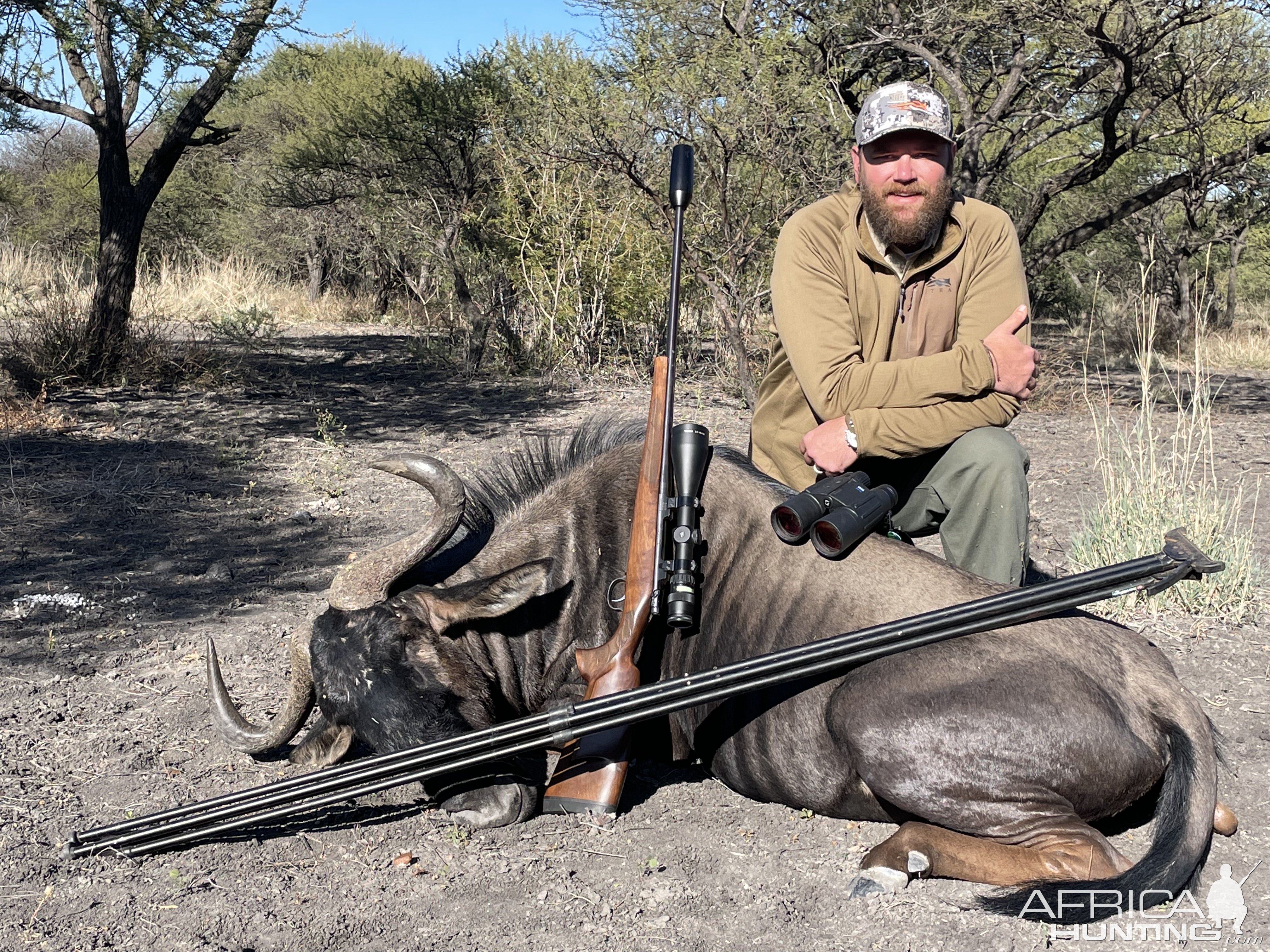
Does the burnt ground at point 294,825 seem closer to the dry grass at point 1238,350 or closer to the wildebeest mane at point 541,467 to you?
the wildebeest mane at point 541,467

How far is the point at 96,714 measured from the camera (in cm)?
409

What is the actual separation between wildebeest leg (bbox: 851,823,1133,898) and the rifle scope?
87 cm

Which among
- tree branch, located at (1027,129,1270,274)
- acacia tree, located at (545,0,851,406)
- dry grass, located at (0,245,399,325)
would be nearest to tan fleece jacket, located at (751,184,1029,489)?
acacia tree, located at (545,0,851,406)

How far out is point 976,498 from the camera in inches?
159

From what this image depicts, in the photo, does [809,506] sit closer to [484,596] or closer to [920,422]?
[920,422]

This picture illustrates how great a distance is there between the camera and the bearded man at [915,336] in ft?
12.9

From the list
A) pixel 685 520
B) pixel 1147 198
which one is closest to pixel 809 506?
pixel 685 520

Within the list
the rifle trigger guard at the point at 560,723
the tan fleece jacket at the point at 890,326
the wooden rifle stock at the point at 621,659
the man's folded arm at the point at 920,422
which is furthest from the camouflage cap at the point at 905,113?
the rifle trigger guard at the point at 560,723

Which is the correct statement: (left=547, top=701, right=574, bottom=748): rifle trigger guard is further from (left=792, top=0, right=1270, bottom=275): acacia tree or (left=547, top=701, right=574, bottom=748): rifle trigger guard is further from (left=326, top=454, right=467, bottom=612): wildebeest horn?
(left=792, top=0, right=1270, bottom=275): acacia tree

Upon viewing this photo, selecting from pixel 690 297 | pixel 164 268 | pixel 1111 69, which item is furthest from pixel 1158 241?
pixel 164 268

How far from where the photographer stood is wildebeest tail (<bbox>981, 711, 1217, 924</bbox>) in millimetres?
2801

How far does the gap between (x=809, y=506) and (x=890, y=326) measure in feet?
3.47

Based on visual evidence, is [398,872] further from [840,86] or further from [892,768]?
[840,86]

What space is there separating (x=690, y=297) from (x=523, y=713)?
8460mm
